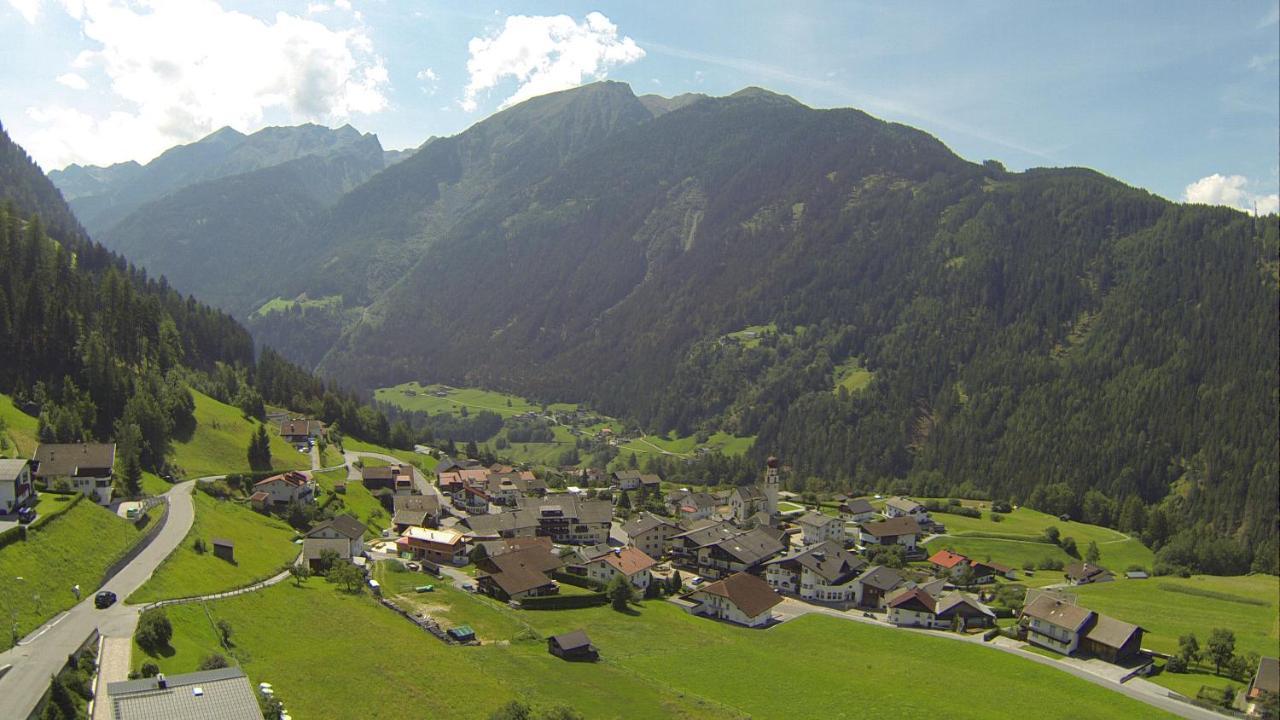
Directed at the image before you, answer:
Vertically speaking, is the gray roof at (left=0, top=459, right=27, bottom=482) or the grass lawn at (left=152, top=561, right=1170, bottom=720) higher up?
the gray roof at (left=0, top=459, right=27, bottom=482)

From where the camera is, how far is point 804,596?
9588 cm

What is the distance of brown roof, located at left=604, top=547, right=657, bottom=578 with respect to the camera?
88812mm

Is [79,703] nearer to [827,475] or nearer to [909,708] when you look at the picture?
[909,708]

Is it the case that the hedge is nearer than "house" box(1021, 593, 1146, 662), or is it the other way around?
"house" box(1021, 593, 1146, 662)

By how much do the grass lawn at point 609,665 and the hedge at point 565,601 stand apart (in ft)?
4.61

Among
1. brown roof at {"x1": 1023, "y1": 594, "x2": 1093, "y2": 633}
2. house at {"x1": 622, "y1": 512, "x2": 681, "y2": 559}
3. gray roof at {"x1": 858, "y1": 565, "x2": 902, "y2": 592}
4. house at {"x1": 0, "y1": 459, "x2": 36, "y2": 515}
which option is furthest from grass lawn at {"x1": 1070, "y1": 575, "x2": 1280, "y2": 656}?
house at {"x1": 0, "y1": 459, "x2": 36, "y2": 515}

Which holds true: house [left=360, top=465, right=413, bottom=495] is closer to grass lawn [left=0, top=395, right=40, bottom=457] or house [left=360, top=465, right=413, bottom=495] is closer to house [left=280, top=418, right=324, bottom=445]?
house [left=280, top=418, right=324, bottom=445]

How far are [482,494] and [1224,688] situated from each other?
3767 inches

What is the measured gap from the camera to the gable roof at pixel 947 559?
104312mm

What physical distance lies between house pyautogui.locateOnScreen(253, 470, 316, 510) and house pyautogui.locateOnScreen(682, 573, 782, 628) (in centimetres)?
4816

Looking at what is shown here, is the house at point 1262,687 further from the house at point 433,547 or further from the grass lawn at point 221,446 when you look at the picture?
the grass lawn at point 221,446

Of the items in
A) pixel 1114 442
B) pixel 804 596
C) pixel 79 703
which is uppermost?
pixel 1114 442

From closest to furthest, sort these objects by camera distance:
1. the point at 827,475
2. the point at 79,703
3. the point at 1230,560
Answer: the point at 79,703, the point at 1230,560, the point at 827,475

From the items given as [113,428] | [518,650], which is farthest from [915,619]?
[113,428]
